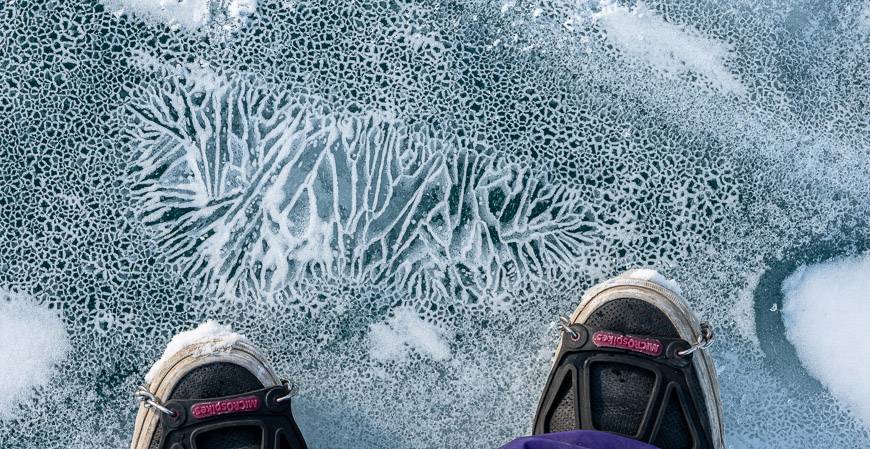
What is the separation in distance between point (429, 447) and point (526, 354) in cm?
24

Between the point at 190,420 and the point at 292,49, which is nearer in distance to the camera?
the point at 190,420

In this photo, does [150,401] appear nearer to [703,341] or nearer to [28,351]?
[28,351]

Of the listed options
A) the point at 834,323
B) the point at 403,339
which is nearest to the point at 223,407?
the point at 403,339

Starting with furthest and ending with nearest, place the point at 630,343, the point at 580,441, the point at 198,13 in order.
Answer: the point at 198,13 → the point at 630,343 → the point at 580,441

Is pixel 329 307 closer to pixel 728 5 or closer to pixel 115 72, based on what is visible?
pixel 115 72

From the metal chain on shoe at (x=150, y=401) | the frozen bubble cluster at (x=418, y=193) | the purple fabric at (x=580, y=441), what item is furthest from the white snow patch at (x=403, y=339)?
the metal chain on shoe at (x=150, y=401)

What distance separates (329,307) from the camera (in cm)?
122

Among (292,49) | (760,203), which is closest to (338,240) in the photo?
(292,49)

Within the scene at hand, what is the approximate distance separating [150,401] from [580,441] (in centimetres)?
72

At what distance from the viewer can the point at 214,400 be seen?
44.5 inches

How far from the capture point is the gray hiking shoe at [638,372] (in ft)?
3.72

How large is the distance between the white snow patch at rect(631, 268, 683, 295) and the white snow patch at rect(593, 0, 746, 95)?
1.19 ft

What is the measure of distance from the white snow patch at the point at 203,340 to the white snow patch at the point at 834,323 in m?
0.99

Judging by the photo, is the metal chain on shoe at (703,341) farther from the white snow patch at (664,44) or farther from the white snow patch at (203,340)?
the white snow patch at (203,340)
